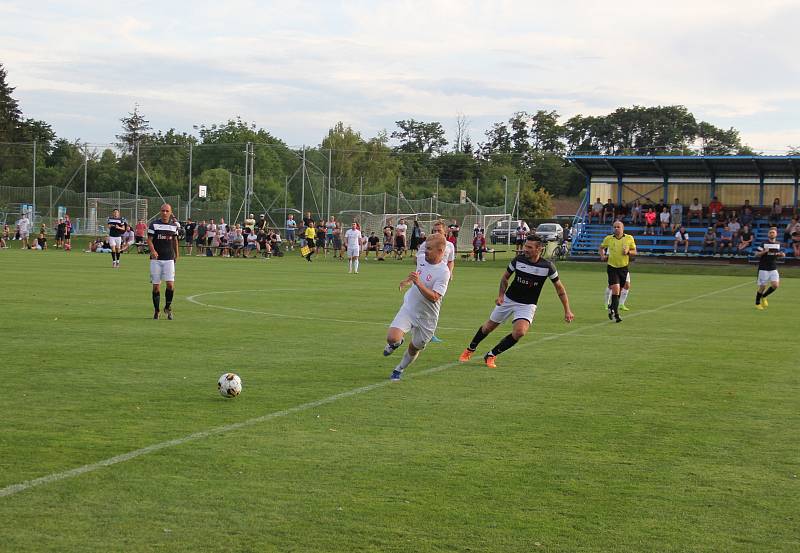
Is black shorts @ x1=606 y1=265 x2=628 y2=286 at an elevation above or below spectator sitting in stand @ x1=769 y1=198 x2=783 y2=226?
below

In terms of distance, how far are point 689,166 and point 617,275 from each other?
118 ft

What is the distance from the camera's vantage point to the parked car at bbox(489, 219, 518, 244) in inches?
2746

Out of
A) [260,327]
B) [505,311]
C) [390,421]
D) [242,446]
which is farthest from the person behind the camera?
[260,327]

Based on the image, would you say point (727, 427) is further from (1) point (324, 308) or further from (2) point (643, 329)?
(1) point (324, 308)

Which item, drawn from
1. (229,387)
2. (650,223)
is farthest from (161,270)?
(650,223)

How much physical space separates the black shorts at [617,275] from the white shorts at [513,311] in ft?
24.9

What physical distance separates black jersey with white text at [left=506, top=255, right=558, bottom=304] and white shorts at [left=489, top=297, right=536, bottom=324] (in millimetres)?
62

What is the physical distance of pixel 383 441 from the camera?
8.17 m

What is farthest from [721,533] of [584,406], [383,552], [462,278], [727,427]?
[462,278]

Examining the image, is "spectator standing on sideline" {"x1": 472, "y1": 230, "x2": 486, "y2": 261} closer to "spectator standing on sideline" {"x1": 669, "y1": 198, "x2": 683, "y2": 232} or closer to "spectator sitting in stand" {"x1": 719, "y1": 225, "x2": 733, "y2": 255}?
"spectator standing on sideline" {"x1": 669, "y1": 198, "x2": 683, "y2": 232}

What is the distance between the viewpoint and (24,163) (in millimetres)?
62906

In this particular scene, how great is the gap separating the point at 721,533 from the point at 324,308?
50.5 feet

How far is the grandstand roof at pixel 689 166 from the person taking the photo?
52125mm

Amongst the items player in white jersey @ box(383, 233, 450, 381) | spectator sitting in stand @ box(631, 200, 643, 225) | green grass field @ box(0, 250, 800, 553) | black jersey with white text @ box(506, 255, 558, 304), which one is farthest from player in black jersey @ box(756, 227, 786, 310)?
spectator sitting in stand @ box(631, 200, 643, 225)
